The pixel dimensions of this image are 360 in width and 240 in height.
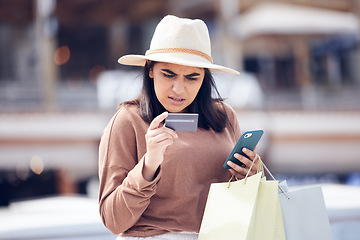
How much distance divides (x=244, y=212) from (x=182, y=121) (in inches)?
13.1

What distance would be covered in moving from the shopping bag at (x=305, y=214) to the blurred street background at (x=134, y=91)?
2.92 meters

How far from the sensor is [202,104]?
1722 mm

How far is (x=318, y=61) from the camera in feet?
44.6

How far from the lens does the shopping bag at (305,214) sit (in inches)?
56.4

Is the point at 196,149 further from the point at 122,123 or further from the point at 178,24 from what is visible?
the point at 178,24

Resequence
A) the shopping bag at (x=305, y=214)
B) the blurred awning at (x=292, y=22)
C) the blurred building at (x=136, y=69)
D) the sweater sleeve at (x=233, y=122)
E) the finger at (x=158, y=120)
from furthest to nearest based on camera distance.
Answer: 1. the blurred awning at (x=292, y=22)
2. the blurred building at (x=136, y=69)
3. the sweater sleeve at (x=233, y=122)
4. the shopping bag at (x=305, y=214)
5. the finger at (x=158, y=120)

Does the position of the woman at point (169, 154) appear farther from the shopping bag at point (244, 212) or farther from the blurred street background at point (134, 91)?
the blurred street background at point (134, 91)

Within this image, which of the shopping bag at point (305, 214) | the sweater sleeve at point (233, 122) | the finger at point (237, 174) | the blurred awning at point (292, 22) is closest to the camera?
the shopping bag at point (305, 214)

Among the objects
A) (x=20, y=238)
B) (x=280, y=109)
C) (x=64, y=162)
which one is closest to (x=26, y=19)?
(x=64, y=162)

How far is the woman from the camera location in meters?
1.47

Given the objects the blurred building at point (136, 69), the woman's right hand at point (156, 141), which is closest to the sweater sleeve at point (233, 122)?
the woman's right hand at point (156, 141)

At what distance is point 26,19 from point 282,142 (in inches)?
324

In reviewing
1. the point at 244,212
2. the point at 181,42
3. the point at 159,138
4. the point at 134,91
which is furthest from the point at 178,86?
the point at 134,91

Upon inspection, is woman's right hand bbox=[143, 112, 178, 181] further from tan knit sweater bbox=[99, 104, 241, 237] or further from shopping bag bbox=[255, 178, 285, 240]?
shopping bag bbox=[255, 178, 285, 240]
